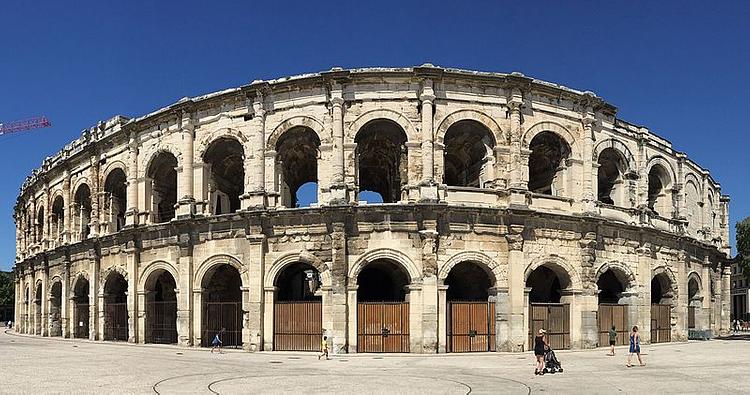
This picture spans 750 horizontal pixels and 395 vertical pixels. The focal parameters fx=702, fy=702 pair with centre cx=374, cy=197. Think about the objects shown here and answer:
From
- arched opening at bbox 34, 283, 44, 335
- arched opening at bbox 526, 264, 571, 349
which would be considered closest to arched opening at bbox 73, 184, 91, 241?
arched opening at bbox 34, 283, 44, 335

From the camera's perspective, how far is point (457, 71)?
2509cm

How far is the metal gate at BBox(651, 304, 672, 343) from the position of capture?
29.7 m

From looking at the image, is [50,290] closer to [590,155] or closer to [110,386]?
[110,386]

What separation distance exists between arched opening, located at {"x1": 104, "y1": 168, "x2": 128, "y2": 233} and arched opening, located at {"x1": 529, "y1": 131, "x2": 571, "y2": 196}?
1837 cm

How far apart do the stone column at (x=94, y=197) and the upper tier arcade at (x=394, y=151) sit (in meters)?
0.07

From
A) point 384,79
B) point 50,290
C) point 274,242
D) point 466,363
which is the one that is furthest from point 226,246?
point 50,290

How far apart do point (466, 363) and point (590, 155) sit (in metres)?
10.7

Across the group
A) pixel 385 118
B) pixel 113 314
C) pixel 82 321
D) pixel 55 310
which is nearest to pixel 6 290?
pixel 55 310

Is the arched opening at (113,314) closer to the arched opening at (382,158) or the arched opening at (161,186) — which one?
the arched opening at (161,186)

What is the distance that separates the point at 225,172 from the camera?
103 ft

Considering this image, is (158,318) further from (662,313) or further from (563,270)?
(662,313)

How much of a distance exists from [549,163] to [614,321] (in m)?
6.98

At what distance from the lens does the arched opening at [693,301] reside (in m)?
33.4

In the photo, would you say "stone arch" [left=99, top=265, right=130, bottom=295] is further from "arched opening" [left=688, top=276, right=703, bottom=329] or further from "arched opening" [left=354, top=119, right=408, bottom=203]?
"arched opening" [left=688, top=276, right=703, bottom=329]
